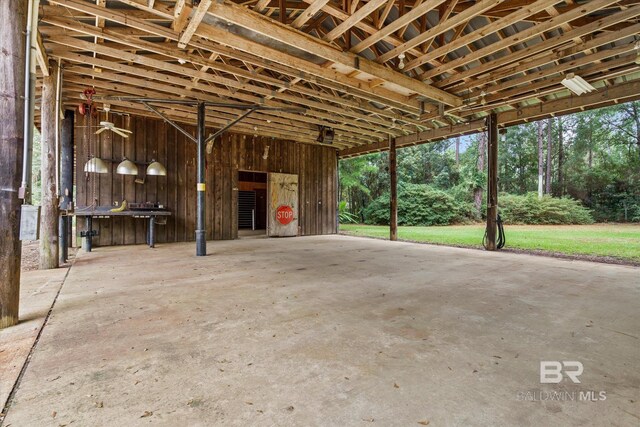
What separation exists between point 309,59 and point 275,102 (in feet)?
8.05

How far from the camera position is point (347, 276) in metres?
4.29

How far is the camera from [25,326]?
238cm

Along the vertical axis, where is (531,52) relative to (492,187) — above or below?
above

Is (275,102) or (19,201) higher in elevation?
Result: (275,102)

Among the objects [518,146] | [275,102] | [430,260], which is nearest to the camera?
[430,260]

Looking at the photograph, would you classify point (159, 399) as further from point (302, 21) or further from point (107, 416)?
point (302, 21)

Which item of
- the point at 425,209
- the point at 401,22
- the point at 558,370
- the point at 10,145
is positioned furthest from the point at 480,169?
the point at 10,145

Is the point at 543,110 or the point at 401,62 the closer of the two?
the point at 401,62

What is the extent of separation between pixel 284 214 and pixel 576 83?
7.93 meters

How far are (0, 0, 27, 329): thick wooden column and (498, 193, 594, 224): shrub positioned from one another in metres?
18.7

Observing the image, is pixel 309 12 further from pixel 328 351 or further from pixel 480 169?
pixel 480 169

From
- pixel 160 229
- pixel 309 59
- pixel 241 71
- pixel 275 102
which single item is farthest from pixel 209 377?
pixel 160 229

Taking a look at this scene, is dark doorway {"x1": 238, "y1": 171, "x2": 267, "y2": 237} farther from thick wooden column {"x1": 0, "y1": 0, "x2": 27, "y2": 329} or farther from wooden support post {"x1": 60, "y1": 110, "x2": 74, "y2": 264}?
thick wooden column {"x1": 0, "y1": 0, "x2": 27, "y2": 329}

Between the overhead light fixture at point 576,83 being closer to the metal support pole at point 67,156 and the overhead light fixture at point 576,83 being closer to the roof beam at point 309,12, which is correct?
the roof beam at point 309,12
